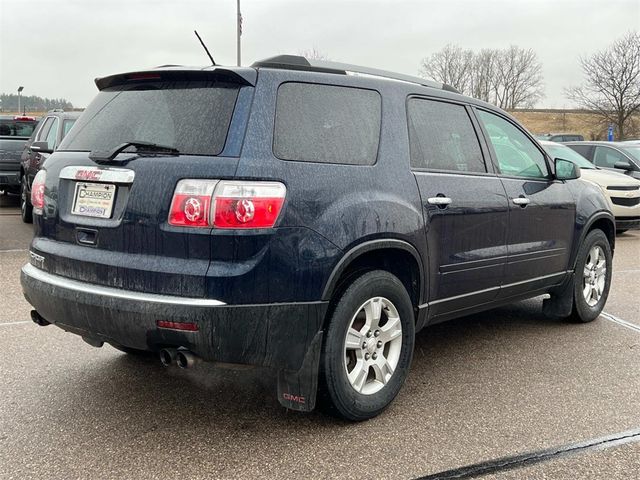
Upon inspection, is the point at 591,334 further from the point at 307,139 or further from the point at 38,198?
the point at 38,198

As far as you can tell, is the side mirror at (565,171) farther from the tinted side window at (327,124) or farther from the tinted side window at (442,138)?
the tinted side window at (327,124)

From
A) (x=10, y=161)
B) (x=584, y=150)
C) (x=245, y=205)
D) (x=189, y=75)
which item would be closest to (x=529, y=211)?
(x=245, y=205)

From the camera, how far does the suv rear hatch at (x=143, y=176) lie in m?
2.80

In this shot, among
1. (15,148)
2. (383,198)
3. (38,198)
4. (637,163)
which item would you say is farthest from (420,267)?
(15,148)

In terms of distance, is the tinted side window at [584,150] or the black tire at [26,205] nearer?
the black tire at [26,205]

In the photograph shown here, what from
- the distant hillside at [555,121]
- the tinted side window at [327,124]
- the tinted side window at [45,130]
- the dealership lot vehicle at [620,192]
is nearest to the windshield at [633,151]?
the dealership lot vehicle at [620,192]

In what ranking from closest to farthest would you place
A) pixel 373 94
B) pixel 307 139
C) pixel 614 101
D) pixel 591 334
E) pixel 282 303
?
pixel 282 303, pixel 307 139, pixel 373 94, pixel 591 334, pixel 614 101

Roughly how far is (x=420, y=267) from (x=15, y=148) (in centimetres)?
1130

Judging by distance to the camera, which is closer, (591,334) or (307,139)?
(307,139)

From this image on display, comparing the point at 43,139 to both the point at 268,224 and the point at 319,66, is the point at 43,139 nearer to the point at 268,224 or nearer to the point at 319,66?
the point at 319,66

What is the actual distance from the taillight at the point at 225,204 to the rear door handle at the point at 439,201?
1117 mm

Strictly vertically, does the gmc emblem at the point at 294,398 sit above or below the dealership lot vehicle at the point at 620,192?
below

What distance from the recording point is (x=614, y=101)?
129 ft

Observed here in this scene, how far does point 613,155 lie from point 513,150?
9184 millimetres
